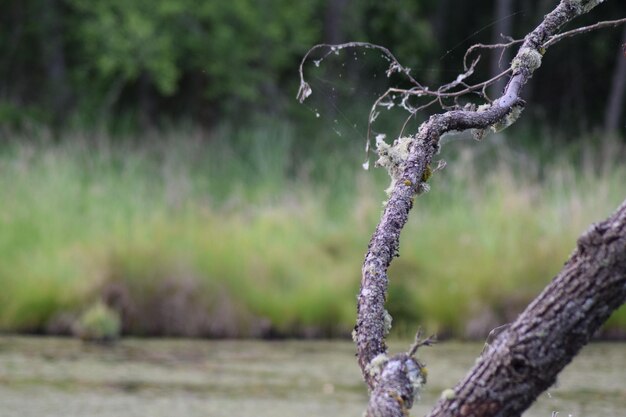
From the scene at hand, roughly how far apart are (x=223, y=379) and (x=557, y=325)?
3.85 meters

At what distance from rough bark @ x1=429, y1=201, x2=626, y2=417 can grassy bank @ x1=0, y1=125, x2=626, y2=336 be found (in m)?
5.22

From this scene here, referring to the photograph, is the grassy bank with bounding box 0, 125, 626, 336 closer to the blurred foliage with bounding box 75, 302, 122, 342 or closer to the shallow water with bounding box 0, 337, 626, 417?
the blurred foliage with bounding box 75, 302, 122, 342

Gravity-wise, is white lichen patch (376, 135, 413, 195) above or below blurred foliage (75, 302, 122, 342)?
below

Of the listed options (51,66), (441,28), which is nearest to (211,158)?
(51,66)

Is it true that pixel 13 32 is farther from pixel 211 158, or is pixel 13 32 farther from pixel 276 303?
pixel 276 303

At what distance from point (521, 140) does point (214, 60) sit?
11.6ft

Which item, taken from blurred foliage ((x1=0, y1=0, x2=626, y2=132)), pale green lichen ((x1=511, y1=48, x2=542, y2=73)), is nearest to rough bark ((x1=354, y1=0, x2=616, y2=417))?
pale green lichen ((x1=511, y1=48, x2=542, y2=73))

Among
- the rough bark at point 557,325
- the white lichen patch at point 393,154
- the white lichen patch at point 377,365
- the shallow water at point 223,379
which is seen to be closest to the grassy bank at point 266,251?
the shallow water at point 223,379

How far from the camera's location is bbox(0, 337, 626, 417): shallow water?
14.3 ft

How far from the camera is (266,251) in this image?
275 inches

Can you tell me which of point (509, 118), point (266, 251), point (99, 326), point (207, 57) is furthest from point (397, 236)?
point (207, 57)

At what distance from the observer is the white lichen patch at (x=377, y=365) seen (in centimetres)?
138

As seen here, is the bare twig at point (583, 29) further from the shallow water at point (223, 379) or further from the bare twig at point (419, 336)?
the shallow water at point (223, 379)

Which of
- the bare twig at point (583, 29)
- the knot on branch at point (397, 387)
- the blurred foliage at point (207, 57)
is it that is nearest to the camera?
the knot on branch at point (397, 387)
